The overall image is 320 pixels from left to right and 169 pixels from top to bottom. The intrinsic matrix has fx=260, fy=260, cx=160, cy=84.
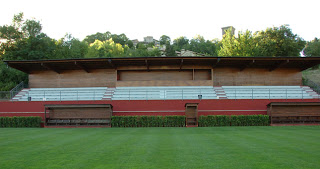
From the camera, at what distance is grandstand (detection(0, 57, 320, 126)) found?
2239cm

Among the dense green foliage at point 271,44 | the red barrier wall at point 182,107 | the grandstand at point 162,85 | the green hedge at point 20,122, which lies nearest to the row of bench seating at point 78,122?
the grandstand at point 162,85

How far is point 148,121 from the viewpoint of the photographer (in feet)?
65.7

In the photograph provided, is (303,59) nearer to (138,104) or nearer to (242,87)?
(242,87)

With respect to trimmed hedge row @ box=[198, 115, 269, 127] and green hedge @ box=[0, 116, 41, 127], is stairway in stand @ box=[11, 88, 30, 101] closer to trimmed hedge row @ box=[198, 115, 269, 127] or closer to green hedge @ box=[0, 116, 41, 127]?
green hedge @ box=[0, 116, 41, 127]

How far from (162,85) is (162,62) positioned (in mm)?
2337

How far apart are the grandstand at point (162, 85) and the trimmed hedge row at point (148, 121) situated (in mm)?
2015

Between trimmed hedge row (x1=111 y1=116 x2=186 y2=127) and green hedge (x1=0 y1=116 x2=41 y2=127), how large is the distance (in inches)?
254

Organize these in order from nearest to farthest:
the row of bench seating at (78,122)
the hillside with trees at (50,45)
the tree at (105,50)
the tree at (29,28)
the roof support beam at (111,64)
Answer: the row of bench seating at (78,122) < the roof support beam at (111,64) < the hillside with trees at (50,45) < the tree at (29,28) < the tree at (105,50)

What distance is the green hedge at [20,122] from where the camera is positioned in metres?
20.7

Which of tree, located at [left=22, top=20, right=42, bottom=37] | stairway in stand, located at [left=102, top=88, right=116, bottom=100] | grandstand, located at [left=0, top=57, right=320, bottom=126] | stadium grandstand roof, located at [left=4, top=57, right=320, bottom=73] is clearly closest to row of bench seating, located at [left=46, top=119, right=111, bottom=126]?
grandstand, located at [left=0, top=57, right=320, bottom=126]

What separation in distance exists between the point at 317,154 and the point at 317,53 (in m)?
56.4

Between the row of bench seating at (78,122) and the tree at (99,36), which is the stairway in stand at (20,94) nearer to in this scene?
the row of bench seating at (78,122)

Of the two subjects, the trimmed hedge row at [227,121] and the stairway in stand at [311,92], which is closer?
the trimmed hedge row at [227,121]

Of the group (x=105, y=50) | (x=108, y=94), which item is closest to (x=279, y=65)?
(x=108, y=94)
